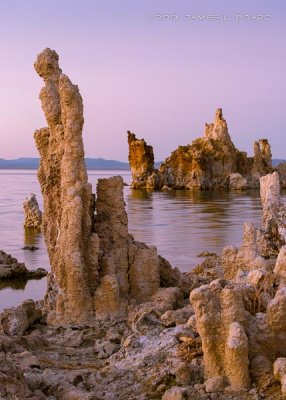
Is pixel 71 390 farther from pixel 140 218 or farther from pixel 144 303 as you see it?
pixel 140 218

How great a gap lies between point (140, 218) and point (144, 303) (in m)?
23.2

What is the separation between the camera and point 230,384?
5.93 m

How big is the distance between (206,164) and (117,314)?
54349 millimetres

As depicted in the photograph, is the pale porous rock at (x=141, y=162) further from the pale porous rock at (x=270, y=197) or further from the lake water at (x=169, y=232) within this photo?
the pale porous rock at (x=270, y=197)

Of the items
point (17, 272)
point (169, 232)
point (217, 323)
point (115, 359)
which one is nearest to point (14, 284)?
point (17, 272)

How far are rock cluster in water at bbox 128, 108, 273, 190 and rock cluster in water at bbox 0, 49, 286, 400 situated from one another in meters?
50.8

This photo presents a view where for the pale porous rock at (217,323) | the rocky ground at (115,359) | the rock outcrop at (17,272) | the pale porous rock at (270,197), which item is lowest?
the rock outcrop at (17,272)

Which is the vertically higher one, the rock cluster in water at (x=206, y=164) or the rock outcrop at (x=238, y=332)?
the rock cluster in water at (x=206, y=164)

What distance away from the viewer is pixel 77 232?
Answer: 8742 mm

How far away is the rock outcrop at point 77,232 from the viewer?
8.72 m

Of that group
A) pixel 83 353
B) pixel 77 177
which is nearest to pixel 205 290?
pixel 83 353

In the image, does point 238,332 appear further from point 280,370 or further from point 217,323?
point 280,370

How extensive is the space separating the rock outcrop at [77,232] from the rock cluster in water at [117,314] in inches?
0.6

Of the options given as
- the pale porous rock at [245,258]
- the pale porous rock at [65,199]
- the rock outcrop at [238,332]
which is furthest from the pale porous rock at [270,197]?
the rock outcrop at [238,332]
